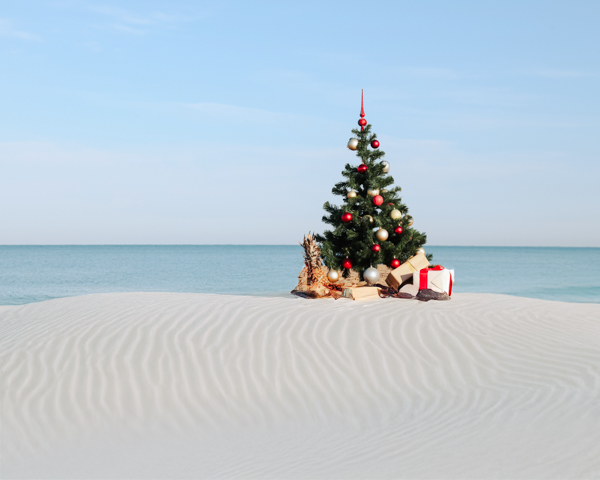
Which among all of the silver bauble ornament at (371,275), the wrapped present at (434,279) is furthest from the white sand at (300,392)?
the silver bauble ornament at (371,275)

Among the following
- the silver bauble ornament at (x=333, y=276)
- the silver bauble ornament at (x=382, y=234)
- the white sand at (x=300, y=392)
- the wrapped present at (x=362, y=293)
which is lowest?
the white sand at (x=300, y=392)

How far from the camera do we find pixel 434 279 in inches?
356

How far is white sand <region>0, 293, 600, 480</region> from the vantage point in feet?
13.1

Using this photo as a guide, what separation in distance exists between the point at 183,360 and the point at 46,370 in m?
1.64

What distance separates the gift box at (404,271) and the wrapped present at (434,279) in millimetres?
254

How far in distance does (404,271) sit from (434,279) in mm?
615

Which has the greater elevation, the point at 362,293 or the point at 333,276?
the point at 333,276

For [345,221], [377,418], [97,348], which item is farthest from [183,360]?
[345,221]

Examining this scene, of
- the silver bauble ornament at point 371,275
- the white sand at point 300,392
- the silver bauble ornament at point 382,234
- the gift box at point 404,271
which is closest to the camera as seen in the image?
the white sand at point 300,392

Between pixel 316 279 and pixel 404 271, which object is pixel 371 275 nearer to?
pixel 404 271

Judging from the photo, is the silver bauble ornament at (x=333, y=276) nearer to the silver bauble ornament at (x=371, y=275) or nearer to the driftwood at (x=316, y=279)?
the driftwood at (x=316, y=279)

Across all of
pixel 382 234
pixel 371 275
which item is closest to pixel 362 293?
pixel 371 275

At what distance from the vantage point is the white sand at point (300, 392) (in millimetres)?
3992

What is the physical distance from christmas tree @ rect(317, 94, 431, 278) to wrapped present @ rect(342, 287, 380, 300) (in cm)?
122
